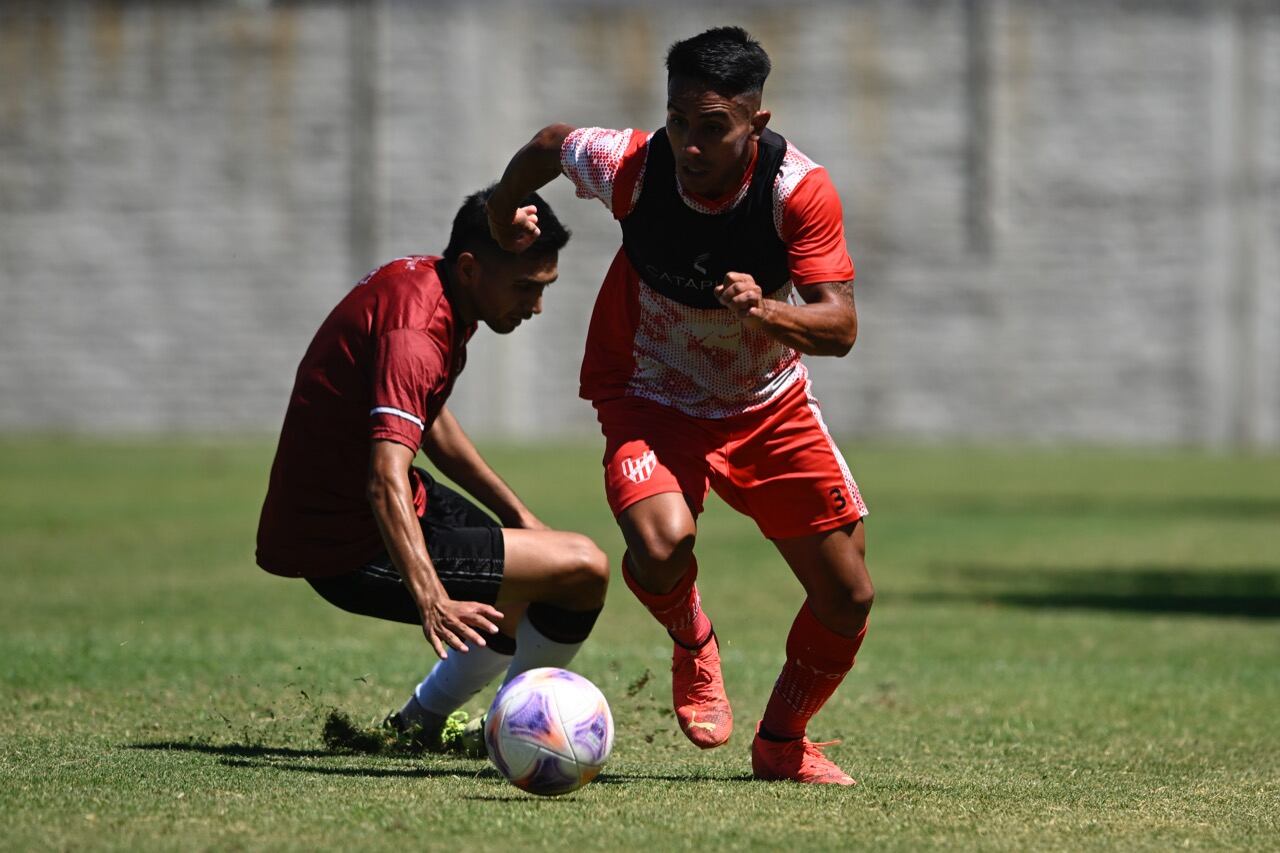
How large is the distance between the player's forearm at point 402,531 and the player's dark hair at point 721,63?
1.53 meters

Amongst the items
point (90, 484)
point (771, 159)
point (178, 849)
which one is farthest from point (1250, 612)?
point (90, 484)

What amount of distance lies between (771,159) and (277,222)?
28.5 m

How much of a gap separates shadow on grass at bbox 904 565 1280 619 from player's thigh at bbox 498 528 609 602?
6.91 metres

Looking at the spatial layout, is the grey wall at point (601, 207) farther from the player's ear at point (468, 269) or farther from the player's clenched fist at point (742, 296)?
the player's clenched fist at point (742, 296)

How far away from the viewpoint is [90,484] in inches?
909

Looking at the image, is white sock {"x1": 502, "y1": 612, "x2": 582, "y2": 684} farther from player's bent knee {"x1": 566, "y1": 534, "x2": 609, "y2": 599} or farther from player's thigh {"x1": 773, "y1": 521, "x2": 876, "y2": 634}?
player's thigh {"x1": 773, "y1": 521, "x2": 876, "y2": 634}

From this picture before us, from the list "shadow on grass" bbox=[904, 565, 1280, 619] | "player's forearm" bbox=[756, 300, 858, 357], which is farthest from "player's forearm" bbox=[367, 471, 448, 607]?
"shadow on grass" bbox=[904, 565, 1280, 619]

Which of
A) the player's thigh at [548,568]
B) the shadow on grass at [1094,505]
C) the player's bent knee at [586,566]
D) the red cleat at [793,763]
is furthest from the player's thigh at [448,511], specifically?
the shadow on grass at [1094,505]

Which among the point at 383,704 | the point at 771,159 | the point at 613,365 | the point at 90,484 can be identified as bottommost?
the point at 90,484

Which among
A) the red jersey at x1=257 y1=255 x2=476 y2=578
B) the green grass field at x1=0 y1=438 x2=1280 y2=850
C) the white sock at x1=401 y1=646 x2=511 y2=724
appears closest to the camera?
the green grass field at x1=0 y1=438 x2=1280 y2=850

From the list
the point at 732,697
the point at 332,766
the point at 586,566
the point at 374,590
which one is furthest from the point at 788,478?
the point at 732,697

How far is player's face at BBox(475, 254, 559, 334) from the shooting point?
253 inches

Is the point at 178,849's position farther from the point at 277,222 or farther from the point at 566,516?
the point at 277,222

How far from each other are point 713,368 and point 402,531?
1.32 m
